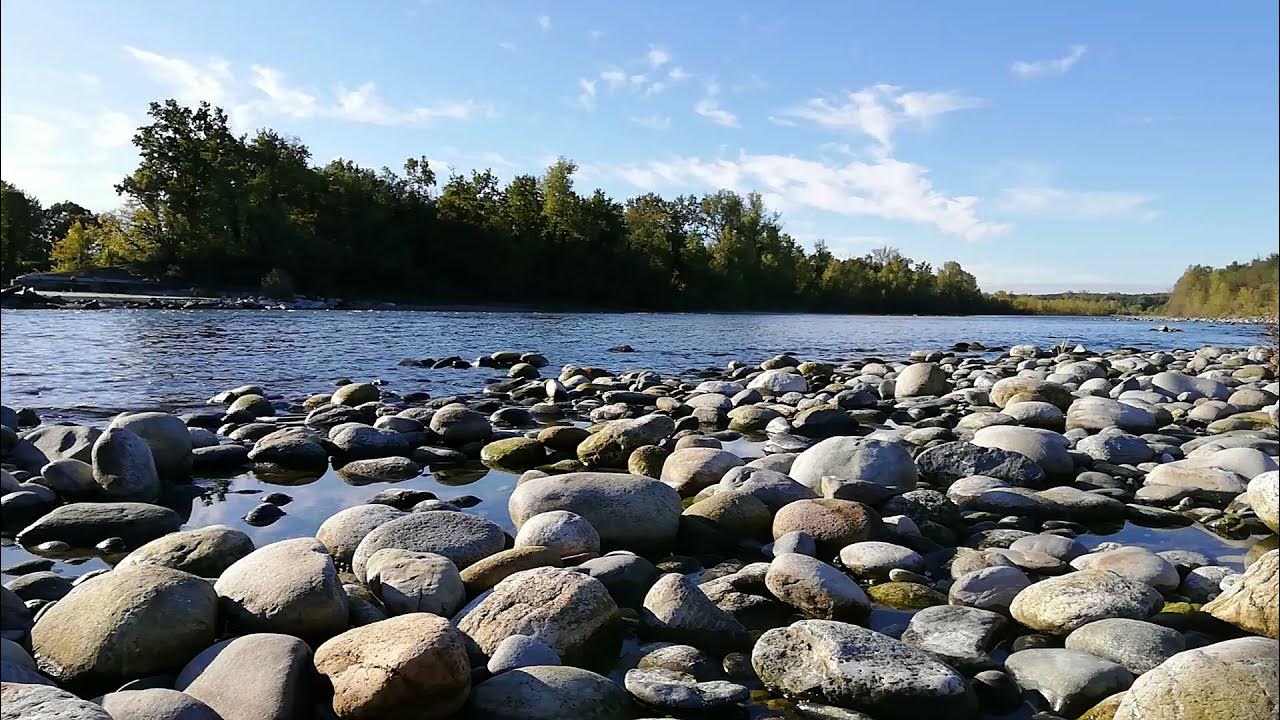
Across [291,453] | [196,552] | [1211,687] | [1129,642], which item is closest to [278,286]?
[291,453]

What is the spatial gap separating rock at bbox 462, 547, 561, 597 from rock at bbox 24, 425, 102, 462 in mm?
3721

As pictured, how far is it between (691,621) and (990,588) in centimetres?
144

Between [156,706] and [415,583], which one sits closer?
[156,706]

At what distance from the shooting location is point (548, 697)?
2537 mm

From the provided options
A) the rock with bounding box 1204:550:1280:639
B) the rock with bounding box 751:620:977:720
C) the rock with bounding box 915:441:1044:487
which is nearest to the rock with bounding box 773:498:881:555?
the rock with bounding box 751:620:977:720

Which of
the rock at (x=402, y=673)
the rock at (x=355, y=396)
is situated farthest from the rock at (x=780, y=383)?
the rock at (x=402, y=673)

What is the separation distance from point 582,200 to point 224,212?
29245mm

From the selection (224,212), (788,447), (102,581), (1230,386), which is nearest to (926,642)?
(102,581)

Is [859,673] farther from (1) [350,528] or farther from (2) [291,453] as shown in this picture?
(2) [291,453]

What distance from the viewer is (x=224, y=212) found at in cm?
5262

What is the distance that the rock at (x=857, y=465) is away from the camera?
5.46 m

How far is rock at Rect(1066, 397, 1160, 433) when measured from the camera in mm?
7789

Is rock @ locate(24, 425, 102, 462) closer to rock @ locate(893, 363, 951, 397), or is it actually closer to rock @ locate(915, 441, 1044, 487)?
rock @ locate(915, 441, 1044, 487)

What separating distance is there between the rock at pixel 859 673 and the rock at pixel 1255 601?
4.79ft
